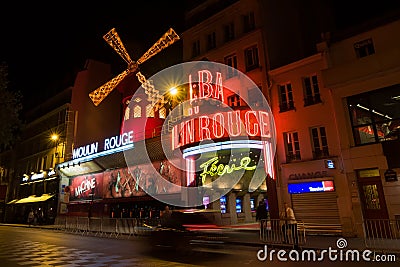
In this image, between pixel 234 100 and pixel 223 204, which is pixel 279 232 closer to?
pixel 223 204

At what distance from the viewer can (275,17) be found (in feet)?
62.8

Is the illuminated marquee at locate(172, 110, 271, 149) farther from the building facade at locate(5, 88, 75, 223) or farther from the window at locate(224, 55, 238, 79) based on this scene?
the building facade at locate(5, 88, 75, 223)

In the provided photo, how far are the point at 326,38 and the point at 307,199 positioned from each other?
8128 mm

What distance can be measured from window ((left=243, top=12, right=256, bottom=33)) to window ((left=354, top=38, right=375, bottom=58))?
6.57m

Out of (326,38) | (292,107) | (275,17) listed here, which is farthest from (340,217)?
(275,17)

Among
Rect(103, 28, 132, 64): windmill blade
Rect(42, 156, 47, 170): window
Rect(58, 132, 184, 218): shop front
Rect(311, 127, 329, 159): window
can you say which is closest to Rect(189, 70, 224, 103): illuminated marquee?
Rect(311, 127, 329, 159): window

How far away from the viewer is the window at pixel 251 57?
719 inches

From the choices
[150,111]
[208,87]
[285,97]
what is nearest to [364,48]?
[285,97]

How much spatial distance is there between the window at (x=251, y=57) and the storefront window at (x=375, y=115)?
611 centimetres

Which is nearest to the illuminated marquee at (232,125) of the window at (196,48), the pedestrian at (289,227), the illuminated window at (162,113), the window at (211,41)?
the pedestrian at (289,227)

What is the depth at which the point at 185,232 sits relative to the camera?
11172mm

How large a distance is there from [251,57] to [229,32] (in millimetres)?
2904

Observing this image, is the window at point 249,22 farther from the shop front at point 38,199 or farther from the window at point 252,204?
the shop front at point 38,199

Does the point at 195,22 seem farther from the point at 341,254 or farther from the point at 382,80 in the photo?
the point at 341,254
